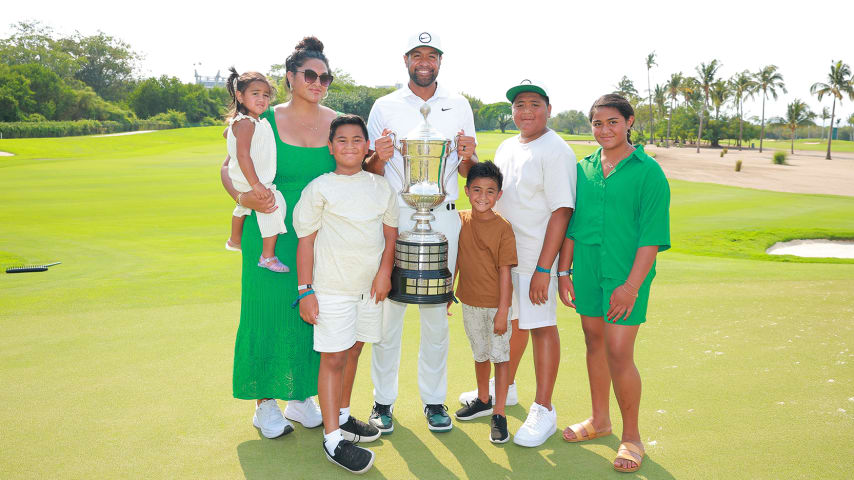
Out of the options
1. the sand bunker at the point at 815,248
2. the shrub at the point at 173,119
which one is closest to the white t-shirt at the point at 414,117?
the sand bunker at the point at 815,248

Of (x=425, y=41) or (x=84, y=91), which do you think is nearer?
(x=425, y=41)

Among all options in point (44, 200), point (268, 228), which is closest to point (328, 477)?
point (268, 228)

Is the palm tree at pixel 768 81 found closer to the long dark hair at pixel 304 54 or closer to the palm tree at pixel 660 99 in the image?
the palm tree at pixel 660 99

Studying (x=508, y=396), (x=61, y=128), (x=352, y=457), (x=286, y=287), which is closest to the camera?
(x=352, y=457)

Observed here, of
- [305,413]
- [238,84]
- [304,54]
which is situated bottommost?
[305,413]

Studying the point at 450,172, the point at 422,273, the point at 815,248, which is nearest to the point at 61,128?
the point at 815,248

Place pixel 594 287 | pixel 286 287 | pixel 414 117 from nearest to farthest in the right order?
pixel 594 287
pixel 286 287
pixel 414 117

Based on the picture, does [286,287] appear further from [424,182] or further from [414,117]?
[414,117]

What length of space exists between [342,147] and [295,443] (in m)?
1.76

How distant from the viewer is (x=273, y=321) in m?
3.83

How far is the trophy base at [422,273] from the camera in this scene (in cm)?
342

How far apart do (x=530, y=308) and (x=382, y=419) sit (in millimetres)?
1151

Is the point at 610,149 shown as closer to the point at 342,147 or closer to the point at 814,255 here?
the point at 342,147

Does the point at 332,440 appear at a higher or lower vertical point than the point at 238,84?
lower
